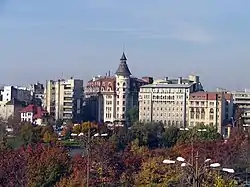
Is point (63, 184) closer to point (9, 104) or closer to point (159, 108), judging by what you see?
point (159, 108)

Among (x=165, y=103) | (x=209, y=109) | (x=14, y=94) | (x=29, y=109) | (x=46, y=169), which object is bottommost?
(x=46, y=169)

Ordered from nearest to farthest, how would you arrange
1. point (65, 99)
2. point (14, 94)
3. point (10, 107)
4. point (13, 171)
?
point (13, 171) → point (65, 99) → point (10, 107) → point (14, 94)

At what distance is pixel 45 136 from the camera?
2425cm

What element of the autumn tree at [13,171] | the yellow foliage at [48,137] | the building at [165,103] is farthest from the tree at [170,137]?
the autumn tree at [13,171]

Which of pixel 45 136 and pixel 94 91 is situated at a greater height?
pixel 94 91

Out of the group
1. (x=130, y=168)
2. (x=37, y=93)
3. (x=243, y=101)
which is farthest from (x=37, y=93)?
(x=130, y=168)

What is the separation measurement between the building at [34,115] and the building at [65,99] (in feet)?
5.12

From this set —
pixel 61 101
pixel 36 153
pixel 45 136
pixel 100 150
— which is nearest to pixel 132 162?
pixel 100 150

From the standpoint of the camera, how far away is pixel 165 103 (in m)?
38.8

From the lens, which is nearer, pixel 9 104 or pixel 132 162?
pixel 132 162

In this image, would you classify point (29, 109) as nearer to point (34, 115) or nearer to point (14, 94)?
→ point (34, 115)

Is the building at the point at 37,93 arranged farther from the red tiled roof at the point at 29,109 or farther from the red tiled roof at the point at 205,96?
the red tiled roof at the point at 205,96

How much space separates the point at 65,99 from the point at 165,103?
618 centimetres

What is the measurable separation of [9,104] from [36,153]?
27293 mm
